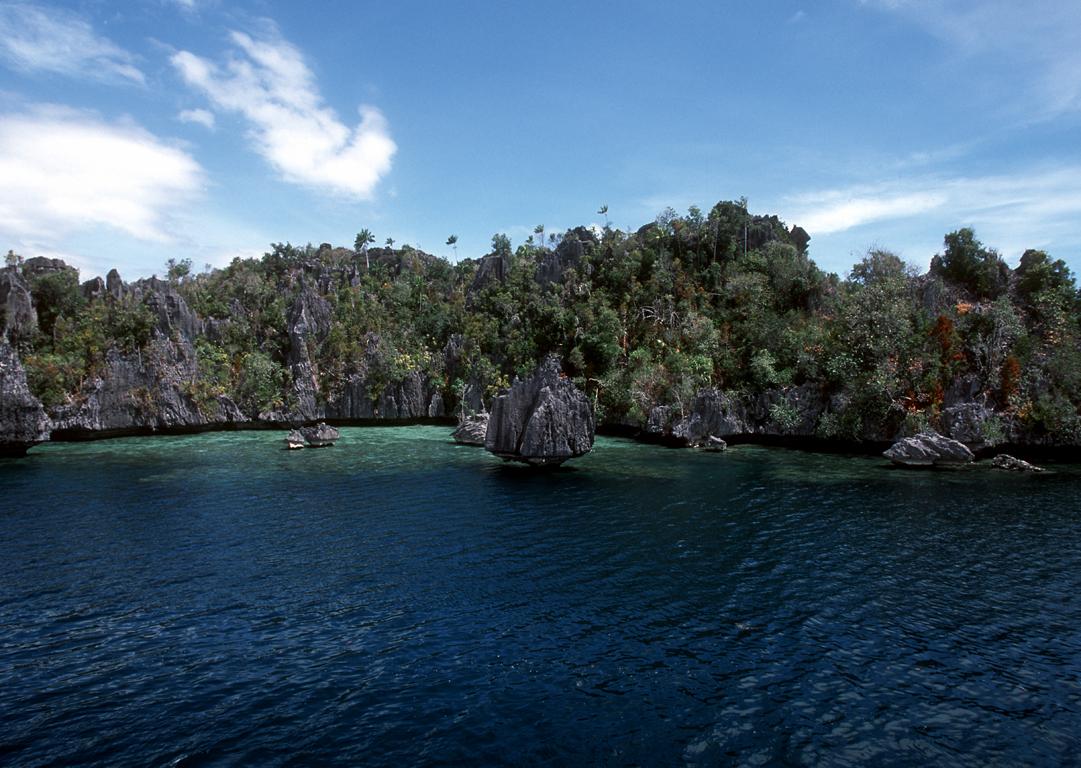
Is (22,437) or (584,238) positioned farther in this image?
(584,238)

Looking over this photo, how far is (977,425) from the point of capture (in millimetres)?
50906

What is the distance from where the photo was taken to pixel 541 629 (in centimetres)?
1856

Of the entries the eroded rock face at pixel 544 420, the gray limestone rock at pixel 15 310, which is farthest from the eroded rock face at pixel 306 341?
the eroded rock face at pixel 544 420

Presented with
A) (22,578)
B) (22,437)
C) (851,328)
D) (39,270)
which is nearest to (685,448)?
(851,328)

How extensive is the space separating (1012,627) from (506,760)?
1684cm

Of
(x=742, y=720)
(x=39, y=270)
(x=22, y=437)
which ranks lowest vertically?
(x=742, y=720)

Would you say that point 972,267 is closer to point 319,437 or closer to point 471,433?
point 471,433

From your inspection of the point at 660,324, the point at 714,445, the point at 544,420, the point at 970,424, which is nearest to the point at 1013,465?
the point at 970,424

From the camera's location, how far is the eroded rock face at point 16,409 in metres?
50.8

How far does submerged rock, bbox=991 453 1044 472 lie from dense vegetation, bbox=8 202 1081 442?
6.98 meters

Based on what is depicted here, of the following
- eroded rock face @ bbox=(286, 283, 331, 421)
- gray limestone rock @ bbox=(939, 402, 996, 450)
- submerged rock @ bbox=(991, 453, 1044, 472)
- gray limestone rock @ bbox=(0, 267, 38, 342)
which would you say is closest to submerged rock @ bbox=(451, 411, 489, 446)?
eroded rock face @ bbox=(286, 283, 331, 421)

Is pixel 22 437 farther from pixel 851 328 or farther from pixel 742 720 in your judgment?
pixel 851 328

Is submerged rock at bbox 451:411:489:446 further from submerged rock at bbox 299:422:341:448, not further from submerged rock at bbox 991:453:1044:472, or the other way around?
submerged rock at bbox 991:453:1044:472

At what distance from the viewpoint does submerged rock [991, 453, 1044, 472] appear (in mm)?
45062
